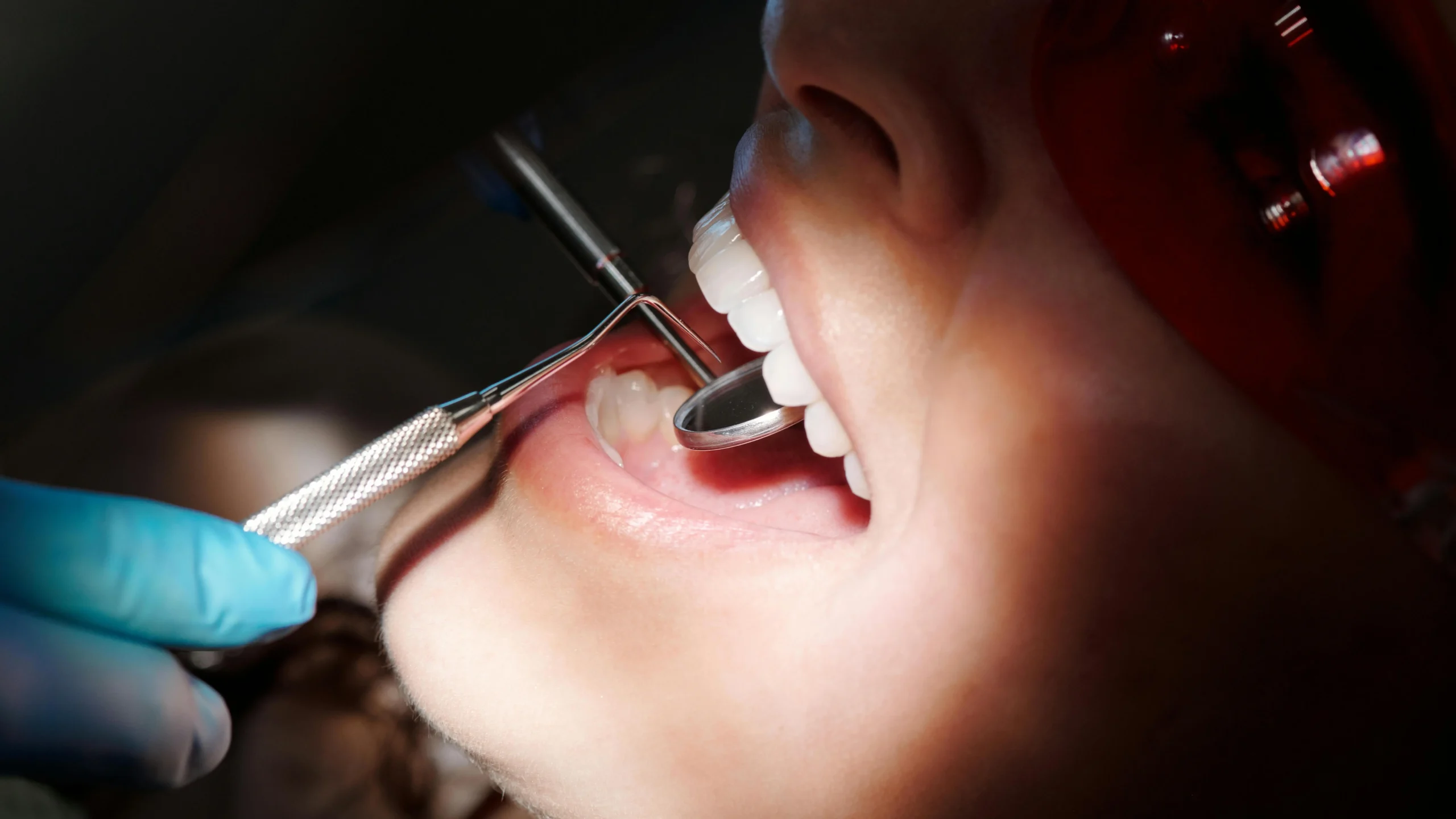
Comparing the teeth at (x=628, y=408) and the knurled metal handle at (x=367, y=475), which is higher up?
the knurled metal handle at (x=367, y=475)

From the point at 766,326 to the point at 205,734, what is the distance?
0.57 m

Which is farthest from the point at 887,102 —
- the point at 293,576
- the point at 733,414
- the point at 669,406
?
the point at 293,576

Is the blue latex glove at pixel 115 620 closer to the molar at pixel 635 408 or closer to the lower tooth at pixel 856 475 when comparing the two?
the molar at pixel 635 408

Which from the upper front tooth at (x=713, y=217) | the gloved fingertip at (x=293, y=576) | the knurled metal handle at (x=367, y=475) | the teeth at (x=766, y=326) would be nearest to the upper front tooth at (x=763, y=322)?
the teeth at (x=766, y=326)

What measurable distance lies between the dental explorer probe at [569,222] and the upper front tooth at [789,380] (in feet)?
0.68

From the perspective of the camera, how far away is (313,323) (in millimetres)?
1441

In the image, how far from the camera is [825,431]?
711 millimetres

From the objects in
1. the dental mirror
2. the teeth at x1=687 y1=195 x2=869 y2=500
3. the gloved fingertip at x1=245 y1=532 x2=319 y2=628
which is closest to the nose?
the teeth at x1=687 y1=195 x2=869 y2=500

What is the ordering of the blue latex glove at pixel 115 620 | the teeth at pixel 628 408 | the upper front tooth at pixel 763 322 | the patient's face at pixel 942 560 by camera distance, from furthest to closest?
1. the teeth at pixel 628 408
2. the upper front tooth at pixel 763 322
3. the blue latex glove at pixel 115 620
4. the patient's face at pixel 942 560

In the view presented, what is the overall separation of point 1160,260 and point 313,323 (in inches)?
51.1

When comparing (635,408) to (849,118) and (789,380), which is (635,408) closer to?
(789,380)

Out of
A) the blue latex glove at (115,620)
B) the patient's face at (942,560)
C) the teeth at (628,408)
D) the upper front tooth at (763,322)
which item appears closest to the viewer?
the patient's face at (942,560)

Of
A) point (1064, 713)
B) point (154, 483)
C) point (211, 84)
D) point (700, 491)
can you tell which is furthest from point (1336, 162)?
point (154, 483)

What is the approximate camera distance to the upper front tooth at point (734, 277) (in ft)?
2.44
